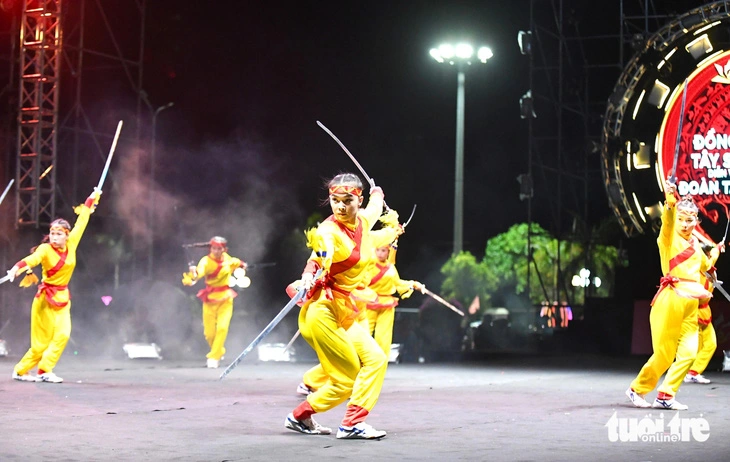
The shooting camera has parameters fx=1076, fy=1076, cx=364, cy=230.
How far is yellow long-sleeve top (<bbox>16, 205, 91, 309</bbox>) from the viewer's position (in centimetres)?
1231

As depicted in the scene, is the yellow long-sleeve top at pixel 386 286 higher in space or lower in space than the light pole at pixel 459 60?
lower

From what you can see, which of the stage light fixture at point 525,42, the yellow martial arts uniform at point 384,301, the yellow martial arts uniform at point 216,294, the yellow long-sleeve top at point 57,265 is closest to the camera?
the yellow martial arts uniform at point 384,301

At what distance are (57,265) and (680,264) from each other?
6.94m

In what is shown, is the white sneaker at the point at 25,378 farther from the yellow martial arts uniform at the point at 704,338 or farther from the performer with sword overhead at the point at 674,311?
the yellow martial arts uniform at the point at 704,338

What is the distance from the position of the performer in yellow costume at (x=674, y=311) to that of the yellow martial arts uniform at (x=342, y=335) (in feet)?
10.0

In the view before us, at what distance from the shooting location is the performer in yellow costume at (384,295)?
40.1ft

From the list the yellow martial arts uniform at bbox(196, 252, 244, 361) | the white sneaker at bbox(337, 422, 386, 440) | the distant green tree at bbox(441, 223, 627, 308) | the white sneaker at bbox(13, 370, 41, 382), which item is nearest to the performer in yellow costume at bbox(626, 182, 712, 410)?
the white sneaker at bbox(337, 422, 386, 440)

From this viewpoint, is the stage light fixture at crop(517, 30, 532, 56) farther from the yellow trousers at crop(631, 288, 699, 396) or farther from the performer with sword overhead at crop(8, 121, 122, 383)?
the yellow trousers at crop(631, 288, 699, 396)

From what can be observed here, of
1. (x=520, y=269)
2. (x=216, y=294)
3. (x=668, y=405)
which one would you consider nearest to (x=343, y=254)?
(x=668, y=405)

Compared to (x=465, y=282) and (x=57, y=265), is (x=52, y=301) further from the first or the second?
(x=465, y=282)

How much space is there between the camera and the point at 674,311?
928 centimetres

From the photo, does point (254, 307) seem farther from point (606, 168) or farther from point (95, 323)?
point (606, 168)

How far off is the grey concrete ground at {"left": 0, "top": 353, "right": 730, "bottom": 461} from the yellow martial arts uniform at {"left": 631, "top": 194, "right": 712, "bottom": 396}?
35cm

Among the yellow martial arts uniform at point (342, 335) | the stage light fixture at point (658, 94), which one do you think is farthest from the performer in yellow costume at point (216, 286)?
the yellow martial arts uniform at point (342, 335)
